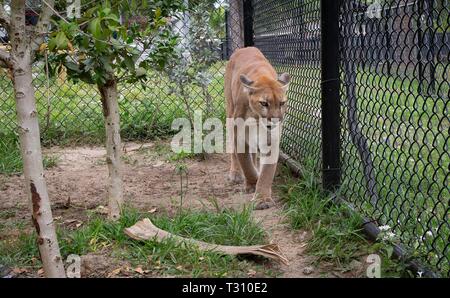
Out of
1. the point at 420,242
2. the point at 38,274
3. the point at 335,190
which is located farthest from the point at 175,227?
the point at 420,242

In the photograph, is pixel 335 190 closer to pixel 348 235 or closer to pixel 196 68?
pixel 348 235

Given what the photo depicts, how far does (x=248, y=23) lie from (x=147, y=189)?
98.8 inches

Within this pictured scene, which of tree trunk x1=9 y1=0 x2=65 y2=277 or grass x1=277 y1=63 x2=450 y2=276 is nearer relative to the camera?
tree trunk x1=9 y1=0 x2=65 y2=277

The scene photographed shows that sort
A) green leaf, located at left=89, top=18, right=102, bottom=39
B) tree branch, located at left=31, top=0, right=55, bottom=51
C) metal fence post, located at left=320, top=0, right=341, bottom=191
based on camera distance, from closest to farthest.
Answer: green leaf, located at left=89, top=18, right=102, bottom=39
tree branch, located at left=31, top=0, right=55, bottom=51
metal fence post, located at left=320, top=0, right=341, bottom=191

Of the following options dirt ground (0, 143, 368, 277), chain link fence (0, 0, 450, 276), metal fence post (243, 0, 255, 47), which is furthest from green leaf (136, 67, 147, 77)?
metal fence post (243, 0, 255, 47)

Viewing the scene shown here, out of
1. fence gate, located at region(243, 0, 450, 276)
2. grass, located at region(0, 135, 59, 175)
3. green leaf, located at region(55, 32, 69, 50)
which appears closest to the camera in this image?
green leaf, located at region(55, 32, 69, 50)

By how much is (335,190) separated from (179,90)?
2719 mm

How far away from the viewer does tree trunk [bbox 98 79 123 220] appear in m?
3.56

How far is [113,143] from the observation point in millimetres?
3600

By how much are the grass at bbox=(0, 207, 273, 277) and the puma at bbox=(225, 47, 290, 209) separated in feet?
2.24

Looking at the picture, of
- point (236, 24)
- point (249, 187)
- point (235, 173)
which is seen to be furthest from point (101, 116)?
point (249, 187)

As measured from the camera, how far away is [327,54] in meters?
3.72

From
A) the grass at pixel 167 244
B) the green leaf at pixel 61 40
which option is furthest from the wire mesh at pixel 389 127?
the green leaf at pixel 61 40

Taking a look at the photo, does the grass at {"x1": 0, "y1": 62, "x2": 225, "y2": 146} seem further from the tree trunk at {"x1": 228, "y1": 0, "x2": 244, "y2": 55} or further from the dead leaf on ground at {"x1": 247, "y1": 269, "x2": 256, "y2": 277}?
the dead leaf on ground at {"x1": 247, "y1": 269, "x2": 256, "y2": 277}
